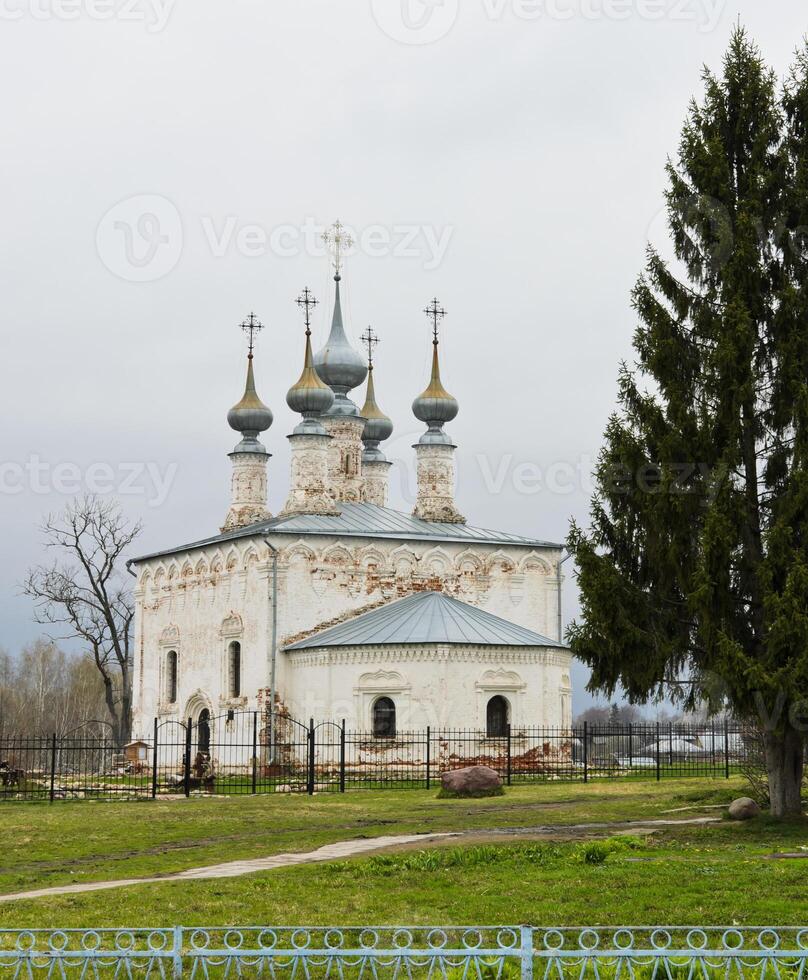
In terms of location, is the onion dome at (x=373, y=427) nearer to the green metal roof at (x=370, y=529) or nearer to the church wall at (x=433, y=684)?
the green metal roof at (x=370, y=529)

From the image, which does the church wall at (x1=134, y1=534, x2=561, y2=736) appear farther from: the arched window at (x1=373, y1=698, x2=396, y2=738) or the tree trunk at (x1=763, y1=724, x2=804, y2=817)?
Answer: the tree trunk at (x1=763, y1=724, x2=804, y2=817)

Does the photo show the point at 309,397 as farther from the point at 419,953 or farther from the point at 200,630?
the point at 419,953

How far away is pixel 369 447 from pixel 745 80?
26.2m

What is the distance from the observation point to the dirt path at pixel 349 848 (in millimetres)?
12078

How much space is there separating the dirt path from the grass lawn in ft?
0.86

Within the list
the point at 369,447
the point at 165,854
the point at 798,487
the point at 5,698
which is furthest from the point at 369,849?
the point at 5,698

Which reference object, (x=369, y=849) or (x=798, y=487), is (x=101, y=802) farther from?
(x=798, y=487)

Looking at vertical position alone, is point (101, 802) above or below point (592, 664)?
below

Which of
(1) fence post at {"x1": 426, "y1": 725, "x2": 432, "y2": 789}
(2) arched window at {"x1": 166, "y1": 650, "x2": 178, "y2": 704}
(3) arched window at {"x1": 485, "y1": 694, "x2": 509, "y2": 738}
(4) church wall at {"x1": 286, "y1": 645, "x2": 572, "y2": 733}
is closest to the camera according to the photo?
(1) fence post at {"x1": 426, "y1": 725, "x2": 432, "y2": 789}

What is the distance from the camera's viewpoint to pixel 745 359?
15.7 m

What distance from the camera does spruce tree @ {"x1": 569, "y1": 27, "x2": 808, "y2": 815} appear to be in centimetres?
1525

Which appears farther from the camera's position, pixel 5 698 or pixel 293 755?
pixel 5 698

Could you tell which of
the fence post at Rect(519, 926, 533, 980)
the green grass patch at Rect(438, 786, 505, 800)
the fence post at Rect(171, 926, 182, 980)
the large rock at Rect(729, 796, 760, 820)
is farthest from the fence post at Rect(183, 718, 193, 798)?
the fence post at Rect(519, 926, 533, 980)

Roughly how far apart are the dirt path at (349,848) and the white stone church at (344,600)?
14.3 metres
